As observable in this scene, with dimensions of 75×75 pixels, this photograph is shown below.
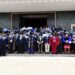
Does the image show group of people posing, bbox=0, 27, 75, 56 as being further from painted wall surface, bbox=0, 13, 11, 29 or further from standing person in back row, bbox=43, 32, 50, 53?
painted wall surface, bbox=0, 13, 11, 29

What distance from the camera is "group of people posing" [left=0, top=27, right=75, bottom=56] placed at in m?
15.9

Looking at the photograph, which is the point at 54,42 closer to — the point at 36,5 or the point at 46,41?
the point at 46,41

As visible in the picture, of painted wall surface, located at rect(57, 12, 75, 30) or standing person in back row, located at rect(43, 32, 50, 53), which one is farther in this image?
painted wall surface, located at rect(57, 12, 75, 30)

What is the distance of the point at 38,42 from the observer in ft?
52.9

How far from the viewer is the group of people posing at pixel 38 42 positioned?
15930 millimetres

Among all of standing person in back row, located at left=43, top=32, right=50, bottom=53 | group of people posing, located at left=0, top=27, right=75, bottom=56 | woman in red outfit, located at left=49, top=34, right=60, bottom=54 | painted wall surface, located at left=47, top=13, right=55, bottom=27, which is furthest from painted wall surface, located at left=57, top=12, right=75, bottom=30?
woman in red outfit, located at left=49, top=34, right=60, bottom=54

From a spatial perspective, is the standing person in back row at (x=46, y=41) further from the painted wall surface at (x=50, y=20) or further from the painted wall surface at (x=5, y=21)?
the painted wall surface at (x=5, y=21)
